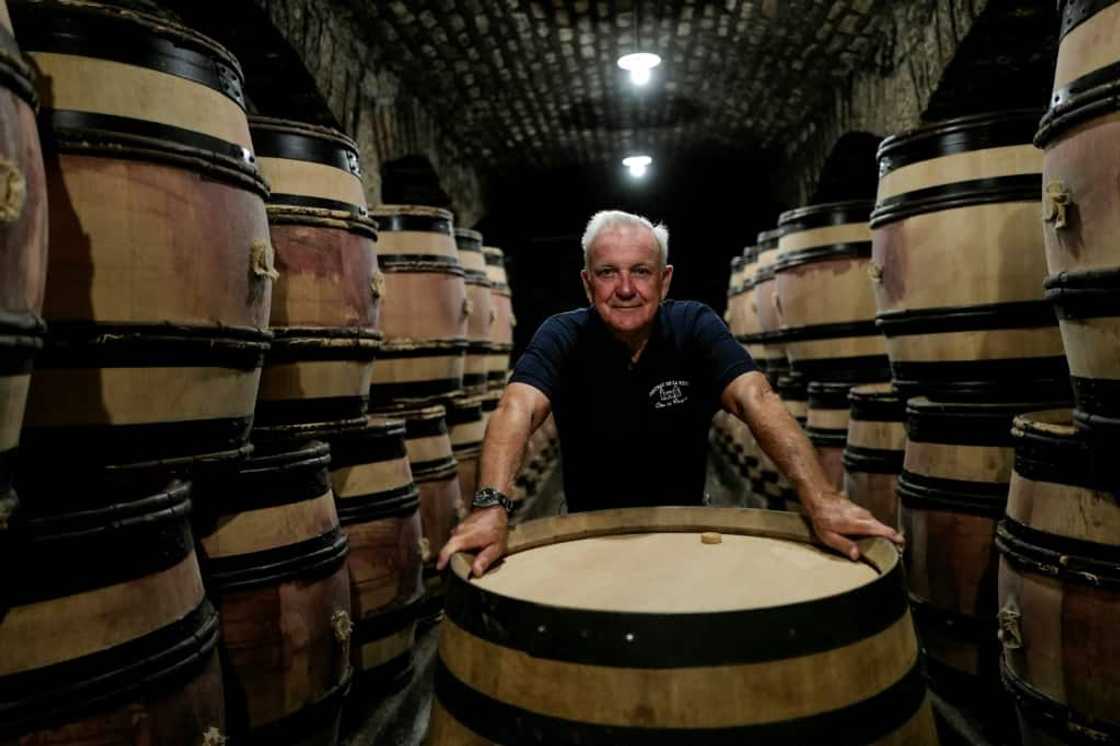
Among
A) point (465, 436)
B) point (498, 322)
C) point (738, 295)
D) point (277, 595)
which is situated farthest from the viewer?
point (738, 295)

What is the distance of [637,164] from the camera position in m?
12.3

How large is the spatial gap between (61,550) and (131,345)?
21.2 inches

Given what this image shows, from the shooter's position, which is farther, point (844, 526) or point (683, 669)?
point (844, 526)

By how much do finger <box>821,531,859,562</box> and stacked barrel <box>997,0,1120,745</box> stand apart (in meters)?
0.70

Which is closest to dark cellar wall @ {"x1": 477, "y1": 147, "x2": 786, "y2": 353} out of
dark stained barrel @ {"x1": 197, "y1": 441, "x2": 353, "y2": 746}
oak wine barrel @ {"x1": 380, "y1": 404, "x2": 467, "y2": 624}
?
oak wine barrel @ {"x1": 380, "y1": 404, "x2": 467, "y2": 624}

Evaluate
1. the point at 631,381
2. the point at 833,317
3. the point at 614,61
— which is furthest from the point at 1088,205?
the point at 614,61

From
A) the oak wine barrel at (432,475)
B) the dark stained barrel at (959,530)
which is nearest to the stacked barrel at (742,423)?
the oak wine barrel at (432,475)

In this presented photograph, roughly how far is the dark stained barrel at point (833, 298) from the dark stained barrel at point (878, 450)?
2.81ft

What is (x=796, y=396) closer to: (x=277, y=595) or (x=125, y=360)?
(x=277, y=595)

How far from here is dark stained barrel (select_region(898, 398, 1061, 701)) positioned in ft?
8.70

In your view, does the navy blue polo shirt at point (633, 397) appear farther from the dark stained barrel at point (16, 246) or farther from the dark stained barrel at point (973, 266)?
the dark stained barrel at point (16, 246)

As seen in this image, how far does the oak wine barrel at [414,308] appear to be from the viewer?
4.11 m

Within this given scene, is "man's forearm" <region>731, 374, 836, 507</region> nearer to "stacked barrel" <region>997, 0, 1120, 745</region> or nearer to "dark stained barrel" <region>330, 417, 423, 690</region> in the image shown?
"stacked barrel" <region>997, 0, 1120, 745</region>

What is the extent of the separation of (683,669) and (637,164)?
1194cm
